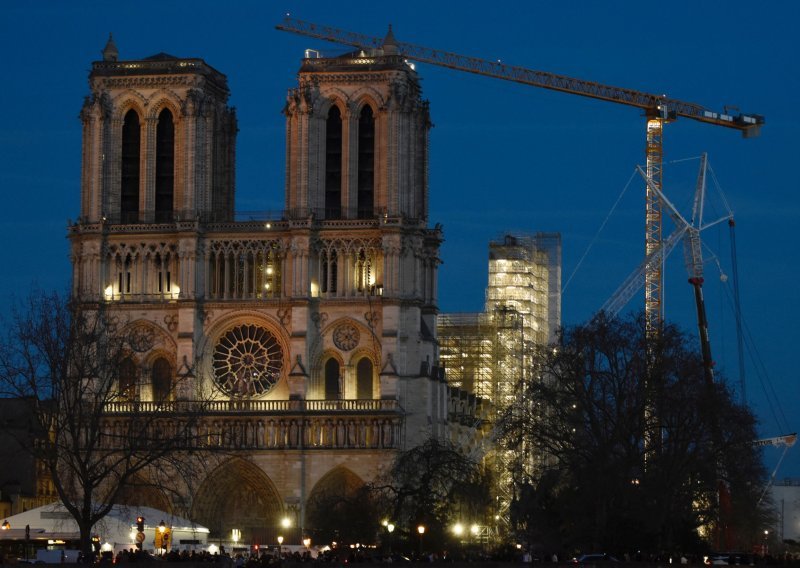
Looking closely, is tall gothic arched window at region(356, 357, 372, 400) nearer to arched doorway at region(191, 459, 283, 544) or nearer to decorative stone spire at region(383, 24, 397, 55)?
arched doorway at region(191, 459, 283, 544)

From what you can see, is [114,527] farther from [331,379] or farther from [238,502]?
[331,379]

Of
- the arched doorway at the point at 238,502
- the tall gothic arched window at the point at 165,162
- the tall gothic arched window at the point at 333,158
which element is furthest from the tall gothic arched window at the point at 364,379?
the tall gothic arched window at the point at 165,162

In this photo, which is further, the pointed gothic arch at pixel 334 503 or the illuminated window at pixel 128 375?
the illuminated window at pixel 128 375

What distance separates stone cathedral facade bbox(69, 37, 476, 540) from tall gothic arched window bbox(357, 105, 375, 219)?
81 millimetres

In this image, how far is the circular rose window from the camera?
11494 centimetres

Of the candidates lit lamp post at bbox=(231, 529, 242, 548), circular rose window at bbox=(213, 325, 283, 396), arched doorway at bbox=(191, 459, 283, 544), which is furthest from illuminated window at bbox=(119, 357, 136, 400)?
lit lamp post at bbox=(231, 529, 242, 548)

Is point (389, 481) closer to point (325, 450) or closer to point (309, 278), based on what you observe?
point (325, 450)

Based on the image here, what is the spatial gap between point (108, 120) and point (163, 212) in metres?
6.10

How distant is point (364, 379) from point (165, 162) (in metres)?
17.1

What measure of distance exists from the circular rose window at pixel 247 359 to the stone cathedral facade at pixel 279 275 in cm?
8

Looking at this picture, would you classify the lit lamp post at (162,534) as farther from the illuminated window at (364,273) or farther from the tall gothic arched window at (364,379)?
the illuminated window at (364,273)

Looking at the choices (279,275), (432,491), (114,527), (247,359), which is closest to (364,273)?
(279,275)

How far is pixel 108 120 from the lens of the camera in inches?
4609

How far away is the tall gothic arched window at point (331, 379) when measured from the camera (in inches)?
4483
